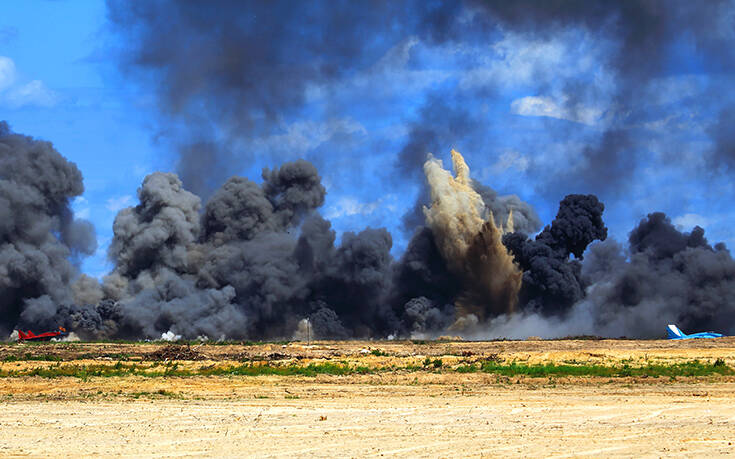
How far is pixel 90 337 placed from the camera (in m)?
150

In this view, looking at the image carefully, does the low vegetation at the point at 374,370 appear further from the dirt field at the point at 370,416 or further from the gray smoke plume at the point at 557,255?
the gray smoke plume at the point at 557,255

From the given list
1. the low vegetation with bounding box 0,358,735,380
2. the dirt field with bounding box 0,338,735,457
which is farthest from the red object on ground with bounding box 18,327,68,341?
the dirt field with bounding box 0,338,735,457

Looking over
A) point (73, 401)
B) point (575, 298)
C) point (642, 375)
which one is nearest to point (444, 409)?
point (73, 401)

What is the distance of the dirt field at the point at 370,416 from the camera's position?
2645cm

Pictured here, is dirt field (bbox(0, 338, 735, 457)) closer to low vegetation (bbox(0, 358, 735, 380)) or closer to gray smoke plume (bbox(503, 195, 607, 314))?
low vegetation (bbox(0, 358, 735, 380))

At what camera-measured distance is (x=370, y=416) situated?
3522 centimetres

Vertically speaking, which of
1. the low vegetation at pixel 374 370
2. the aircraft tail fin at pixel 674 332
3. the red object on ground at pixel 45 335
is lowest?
the low vegetation at pixel 374 370

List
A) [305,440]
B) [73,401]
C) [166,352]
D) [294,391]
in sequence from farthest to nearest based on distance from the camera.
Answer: [166,352] → [294,391] → [73,401] → [305,440]

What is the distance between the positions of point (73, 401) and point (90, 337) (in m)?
113

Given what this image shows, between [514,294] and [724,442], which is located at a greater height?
[514,294]

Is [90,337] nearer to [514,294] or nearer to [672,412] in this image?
[514,294]

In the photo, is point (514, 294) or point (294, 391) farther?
point (514, 294)

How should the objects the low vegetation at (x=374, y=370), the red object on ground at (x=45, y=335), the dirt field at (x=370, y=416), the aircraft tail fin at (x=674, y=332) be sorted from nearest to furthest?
1. the dirt field at (x=370, y=416)
2. the low vegetation at (x=374, y=370)
3. the aircraft tail fin at (x=674, y=332)
4. the red object on ground at (x=45, y=335)

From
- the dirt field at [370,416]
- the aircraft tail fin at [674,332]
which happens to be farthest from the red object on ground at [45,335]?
the aircraft tail fin at [674,332]
